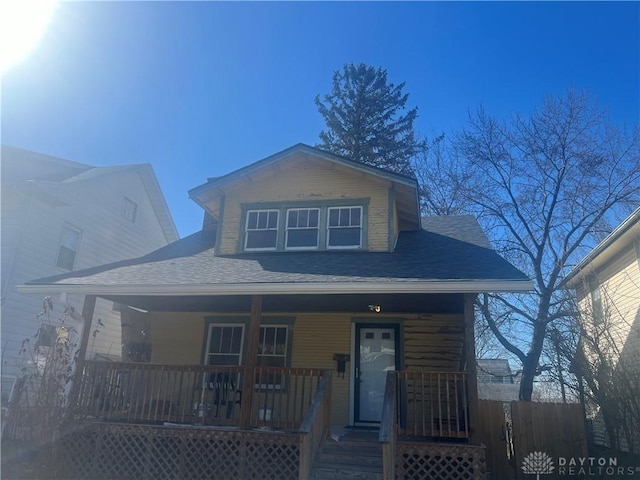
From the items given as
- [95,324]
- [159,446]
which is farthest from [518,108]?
[95,324]

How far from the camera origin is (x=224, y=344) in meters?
11.0

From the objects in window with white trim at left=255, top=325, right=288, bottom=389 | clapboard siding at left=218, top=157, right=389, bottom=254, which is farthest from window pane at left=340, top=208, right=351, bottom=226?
window with white trim at left=255, top=325, right=288, bottom=389

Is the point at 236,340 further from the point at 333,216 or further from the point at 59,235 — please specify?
the point at 59,235

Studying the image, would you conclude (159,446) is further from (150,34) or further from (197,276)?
(150,34)

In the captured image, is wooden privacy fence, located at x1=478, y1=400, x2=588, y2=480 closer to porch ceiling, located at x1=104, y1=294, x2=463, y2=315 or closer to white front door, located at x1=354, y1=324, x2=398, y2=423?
white front door, located at x1=354, y1=324, x2=398, y2=423

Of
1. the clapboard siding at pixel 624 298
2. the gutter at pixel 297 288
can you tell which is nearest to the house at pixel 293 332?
the gutter at pixel 297 288

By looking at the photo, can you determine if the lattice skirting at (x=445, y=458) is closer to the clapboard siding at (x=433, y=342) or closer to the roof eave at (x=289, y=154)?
the clapboard siding at (x=433, y=342)

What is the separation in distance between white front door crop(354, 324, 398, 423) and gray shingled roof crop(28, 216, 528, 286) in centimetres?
190

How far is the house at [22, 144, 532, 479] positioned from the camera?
23.9ft

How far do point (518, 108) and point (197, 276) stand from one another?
1257 centimetres

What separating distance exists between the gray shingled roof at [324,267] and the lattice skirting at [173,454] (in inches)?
98.2

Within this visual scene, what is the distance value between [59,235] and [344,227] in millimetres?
9550

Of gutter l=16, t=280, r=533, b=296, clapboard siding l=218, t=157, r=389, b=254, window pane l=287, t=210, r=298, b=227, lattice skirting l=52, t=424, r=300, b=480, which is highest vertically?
clapboard siding l=218, t=157, r=389, b=254

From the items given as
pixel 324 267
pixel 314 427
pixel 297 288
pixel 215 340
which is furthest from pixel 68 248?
pixel 314 427
